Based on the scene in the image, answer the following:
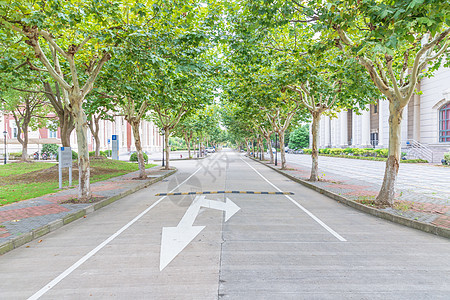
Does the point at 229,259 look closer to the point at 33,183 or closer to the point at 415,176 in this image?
the point at 33,183

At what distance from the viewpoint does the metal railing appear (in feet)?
105

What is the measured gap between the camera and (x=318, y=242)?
5.61m

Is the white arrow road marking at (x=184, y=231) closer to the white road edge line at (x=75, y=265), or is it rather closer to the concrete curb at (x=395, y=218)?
the white road edge line at (x=75, y=265)

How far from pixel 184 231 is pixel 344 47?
7241 millimetres

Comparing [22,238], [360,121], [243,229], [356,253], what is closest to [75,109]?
[22,238]

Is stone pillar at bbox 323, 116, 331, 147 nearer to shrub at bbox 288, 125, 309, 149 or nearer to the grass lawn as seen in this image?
shrub at bbox 288, 125, 309, 149

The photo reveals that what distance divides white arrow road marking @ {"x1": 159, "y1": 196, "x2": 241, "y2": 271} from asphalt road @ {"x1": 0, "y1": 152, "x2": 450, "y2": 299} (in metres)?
0.03

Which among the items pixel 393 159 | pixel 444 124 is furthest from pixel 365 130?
pixel 393 159

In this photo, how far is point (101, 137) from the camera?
185ft

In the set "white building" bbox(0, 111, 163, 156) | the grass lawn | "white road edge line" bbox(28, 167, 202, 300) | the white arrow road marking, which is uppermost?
"white building" bbox(0, 111, 163, 156)

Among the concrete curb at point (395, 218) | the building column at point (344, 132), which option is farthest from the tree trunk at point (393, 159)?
the building column at point (344, 132)

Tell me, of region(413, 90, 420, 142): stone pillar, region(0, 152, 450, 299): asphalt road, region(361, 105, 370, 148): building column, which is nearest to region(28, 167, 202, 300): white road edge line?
region(0, 152, 450, 299): asphalt road

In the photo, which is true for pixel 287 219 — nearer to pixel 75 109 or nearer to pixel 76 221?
pixel 76 221

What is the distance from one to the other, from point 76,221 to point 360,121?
52716mm
